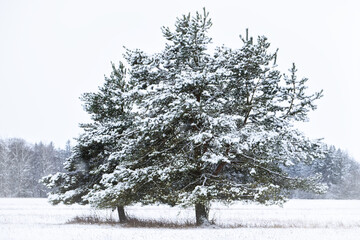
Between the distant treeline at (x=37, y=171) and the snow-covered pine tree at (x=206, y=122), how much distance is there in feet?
141

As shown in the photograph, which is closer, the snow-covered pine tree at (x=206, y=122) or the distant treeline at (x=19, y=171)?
the snow-covered pine tree at (x=206, y=122)

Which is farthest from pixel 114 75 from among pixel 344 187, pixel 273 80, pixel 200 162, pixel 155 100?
pixel 344 187

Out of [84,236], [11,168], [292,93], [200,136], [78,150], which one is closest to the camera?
[84,236]

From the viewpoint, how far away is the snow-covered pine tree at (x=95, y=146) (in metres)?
17.5

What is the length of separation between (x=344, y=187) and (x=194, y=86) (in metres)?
77.4

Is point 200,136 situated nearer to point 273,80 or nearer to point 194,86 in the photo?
point 194,86

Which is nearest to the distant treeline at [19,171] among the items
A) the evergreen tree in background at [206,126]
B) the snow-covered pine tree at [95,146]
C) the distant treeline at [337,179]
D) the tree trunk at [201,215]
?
the snow-covered pine tree at [95,146]

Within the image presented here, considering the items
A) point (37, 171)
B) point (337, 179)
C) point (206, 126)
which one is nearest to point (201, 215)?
point (206, 126)

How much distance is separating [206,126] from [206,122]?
0.54 meters

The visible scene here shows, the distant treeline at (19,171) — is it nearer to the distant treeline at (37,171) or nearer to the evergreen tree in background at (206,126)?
the distant treeline at (37,171)

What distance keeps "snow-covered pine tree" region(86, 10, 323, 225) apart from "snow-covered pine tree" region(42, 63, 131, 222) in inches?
79.2

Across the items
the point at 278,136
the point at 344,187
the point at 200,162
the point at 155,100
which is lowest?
the point at 344,187

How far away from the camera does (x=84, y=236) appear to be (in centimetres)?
1109

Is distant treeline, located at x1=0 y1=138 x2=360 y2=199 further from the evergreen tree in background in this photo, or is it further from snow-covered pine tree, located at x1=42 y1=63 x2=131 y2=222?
snow-covered pine tree, located at x1=42 y1=63 x2=131 y2=222
